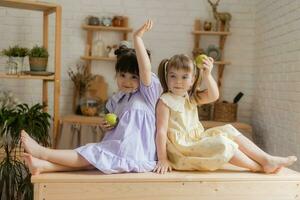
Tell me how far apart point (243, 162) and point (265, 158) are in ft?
0.39

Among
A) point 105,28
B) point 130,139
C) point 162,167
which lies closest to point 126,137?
point 130,139

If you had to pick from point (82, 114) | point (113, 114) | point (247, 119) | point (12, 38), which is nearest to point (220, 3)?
point (247, 119)

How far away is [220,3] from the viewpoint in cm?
398

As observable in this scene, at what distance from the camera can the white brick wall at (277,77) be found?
9.98ft

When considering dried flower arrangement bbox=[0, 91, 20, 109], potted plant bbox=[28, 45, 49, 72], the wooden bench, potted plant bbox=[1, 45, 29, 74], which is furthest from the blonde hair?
dried flower arrangement bbox=[0, 91, 20, 109]

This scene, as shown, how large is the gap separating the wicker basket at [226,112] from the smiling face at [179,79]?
170cm

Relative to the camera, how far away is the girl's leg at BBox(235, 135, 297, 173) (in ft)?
6.79

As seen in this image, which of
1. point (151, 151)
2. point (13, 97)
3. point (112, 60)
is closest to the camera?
point (151, 151)

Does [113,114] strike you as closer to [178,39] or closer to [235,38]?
[178,39]

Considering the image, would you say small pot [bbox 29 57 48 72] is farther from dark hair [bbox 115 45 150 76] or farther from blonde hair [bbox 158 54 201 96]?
blonde hair [bbox 158 54 201 96]

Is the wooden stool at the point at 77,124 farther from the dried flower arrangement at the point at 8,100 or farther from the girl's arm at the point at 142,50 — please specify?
the girl's arm at the point at 142,50

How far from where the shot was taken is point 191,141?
2129 millimetres

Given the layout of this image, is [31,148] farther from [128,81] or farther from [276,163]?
[276,163]

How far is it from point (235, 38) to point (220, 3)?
0.39 m
